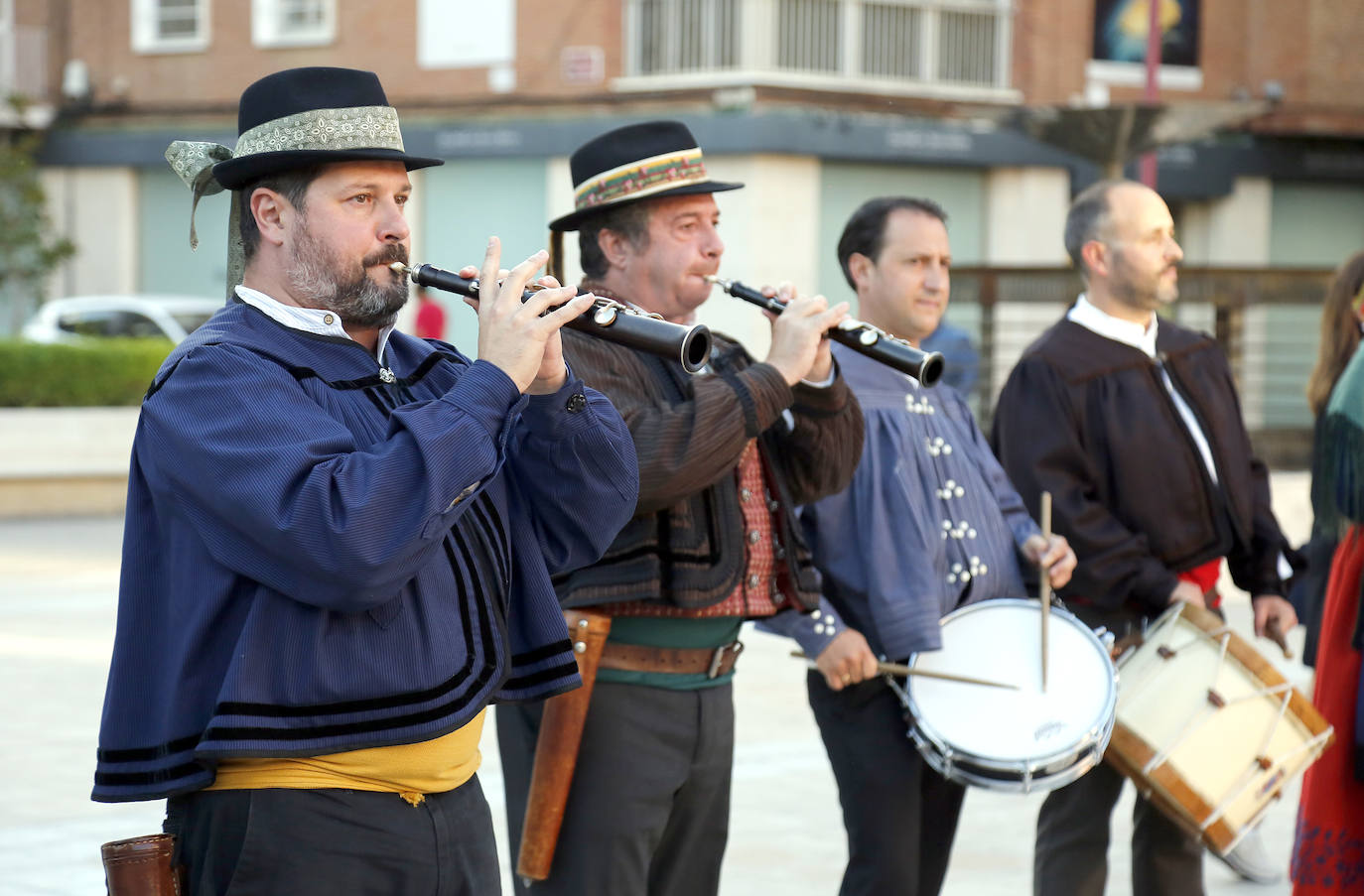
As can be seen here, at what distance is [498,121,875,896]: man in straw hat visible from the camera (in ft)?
12.5

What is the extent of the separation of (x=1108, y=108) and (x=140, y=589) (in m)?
10.0

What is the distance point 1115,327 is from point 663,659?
1813 mm

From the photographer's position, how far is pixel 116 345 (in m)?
15.2

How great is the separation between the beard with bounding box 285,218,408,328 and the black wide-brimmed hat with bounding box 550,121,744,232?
1.28 metres

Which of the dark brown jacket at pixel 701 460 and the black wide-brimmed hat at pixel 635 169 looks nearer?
the dark brown jacket at pixel 701 460

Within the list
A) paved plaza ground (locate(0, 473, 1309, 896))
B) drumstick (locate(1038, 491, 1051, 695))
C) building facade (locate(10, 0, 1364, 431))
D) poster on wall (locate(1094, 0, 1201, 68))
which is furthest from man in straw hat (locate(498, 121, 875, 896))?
poster on wall (locate(1094, 0, 1201, 68))

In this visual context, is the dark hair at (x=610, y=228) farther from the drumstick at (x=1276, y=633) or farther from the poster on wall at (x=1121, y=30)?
the poster on wall at (x=1121, y=30)

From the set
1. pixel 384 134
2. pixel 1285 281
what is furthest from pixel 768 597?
pixel 1285 281

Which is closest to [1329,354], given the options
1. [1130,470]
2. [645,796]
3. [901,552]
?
[1130,470]

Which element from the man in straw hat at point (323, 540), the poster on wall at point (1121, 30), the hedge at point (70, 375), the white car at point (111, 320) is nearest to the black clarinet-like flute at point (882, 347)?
the man in straw hat at point (323, 540)

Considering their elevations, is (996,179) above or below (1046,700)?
above

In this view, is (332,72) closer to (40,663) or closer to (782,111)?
(40,663)

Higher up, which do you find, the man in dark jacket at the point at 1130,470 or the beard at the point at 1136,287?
the beard at the point at 1136,287

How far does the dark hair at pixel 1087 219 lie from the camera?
5.12 metres
